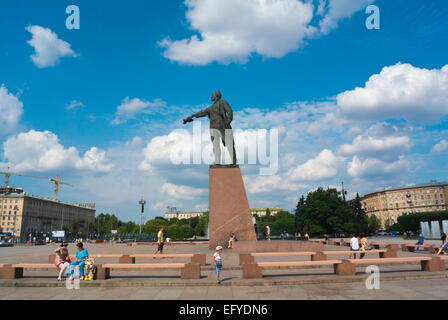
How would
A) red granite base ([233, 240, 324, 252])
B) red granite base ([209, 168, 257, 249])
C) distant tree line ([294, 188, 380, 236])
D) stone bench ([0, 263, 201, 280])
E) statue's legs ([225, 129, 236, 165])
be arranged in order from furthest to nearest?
distant tree line ([294, 188, 380, 236]) < statue's legs ([225, 129, 236, 165]) < red granite base ([209, 168, 257, 249]) < red granite base ([233, 240, 324, 252]) < stone bench ([0, 263, 201, 280])

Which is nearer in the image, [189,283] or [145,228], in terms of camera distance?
[189,283]

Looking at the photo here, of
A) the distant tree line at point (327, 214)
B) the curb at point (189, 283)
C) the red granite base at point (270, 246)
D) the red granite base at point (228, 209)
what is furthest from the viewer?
the distant tree line at point (327, 214)

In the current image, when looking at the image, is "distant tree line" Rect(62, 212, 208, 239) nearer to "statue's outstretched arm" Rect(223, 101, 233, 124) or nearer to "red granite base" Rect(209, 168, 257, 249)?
"red granite base" Rect(209, 168, 257, 249)

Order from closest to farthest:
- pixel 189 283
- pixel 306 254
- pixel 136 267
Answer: pixel 189 283
pixel 136 267
pixel 306 254

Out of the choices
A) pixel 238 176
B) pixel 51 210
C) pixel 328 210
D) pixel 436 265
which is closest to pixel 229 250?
pixel 238 176

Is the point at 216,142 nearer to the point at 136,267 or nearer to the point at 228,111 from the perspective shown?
the point at 228,111

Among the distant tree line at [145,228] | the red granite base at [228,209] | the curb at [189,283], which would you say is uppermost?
the red granite base at [228,209]

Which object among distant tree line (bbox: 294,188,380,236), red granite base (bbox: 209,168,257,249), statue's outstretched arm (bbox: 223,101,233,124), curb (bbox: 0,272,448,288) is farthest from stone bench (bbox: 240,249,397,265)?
distant tree line (bbox: 294,188,380,236)

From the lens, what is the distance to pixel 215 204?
1627cm

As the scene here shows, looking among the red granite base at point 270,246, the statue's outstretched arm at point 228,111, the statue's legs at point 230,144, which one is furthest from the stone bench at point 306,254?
the statue's outstretched arm at point 228,111

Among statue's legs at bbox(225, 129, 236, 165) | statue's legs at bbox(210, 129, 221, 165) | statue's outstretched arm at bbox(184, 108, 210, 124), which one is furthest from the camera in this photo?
statue's outstretched arm at bbox(184, 108, 210, 124)

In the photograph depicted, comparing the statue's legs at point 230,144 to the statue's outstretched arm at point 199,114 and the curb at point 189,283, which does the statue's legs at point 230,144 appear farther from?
the curb at point 189,283

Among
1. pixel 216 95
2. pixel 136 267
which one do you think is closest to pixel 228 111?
pixel 216 95

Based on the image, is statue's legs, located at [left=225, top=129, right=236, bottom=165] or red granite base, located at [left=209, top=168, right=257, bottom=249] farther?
statue's legs, located at [left=225, top=129, right=236, bottom=165]
